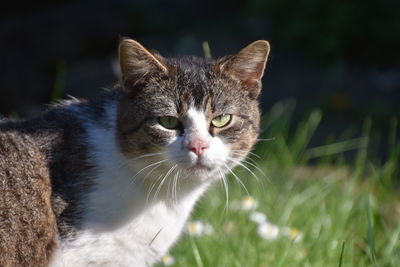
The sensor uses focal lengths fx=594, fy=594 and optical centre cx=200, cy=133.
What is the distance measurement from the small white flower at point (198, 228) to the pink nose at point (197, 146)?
2.02ft

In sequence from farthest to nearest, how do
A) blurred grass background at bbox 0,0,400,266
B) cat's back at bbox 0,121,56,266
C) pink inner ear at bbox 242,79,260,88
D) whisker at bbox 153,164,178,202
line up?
blurred grass background at bbox 0,0,400,266 < pink inner ear at bbox 242,79,260,88 < whisker at bbox 153,164,178,202 < cat's back at bbox 0,121,56,266

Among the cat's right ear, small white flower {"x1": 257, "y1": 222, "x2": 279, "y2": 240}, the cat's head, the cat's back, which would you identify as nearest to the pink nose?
the cat's head

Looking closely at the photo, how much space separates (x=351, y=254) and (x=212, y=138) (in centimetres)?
101

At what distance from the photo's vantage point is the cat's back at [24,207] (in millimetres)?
2234

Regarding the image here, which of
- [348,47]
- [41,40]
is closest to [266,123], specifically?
[348,47]

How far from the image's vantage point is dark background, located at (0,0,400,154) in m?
5.80

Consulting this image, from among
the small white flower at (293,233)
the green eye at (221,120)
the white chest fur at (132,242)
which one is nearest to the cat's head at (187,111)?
the green eye at (221,120)

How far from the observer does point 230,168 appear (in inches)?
98.2

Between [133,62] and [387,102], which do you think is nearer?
[133,62]

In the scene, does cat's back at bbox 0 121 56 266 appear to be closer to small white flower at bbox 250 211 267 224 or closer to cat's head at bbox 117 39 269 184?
cat's head at bbox 117 39 269 184

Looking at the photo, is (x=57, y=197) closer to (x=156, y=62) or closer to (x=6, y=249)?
(x=6, y=249)

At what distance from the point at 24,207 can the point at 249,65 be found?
109 cm

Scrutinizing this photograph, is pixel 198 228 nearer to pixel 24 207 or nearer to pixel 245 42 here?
pixel 24 207

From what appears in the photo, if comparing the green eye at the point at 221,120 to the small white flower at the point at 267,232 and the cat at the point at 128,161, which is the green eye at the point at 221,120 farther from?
the small white flower at the point at 267,232
